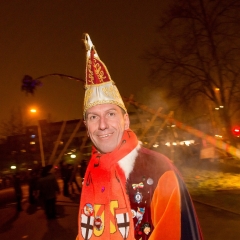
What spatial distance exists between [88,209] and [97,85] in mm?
713

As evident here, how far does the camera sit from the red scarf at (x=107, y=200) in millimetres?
1861

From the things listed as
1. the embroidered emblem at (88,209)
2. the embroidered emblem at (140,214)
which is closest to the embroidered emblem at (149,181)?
the embroidered emblem at (140,214)

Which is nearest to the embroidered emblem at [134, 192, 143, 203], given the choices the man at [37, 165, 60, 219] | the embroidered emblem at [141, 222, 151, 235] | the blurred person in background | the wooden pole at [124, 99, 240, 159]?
the embroidered emblem at [141, 222, 151, 235]

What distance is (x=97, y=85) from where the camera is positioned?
2.12 m

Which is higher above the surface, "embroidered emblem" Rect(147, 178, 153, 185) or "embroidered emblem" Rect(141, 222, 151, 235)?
"embroidered emblem" Rect(147, 178, 153, 185)

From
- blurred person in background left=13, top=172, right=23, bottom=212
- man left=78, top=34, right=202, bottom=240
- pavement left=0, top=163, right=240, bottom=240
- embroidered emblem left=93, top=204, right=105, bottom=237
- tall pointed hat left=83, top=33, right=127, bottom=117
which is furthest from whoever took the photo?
blurred person in background left=13, top=172, right=23, bottom=212

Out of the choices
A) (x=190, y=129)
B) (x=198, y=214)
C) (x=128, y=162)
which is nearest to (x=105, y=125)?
(x=128, y=162)

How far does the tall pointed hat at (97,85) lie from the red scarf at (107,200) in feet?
0.72

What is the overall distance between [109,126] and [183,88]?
46.0 feet

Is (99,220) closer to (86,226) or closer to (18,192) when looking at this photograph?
(86,226)

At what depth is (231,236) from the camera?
247 inches

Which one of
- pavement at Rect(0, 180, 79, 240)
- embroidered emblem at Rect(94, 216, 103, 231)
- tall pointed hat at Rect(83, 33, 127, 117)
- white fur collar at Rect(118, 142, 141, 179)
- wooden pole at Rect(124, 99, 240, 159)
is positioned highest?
wooden pole at Rect(124, 99, 240, 159)

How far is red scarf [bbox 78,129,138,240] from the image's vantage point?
186 centimetres

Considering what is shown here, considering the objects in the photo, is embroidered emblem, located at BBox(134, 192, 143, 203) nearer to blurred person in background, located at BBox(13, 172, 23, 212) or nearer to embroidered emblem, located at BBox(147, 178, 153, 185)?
embroidered emblem, located at BBox(147, 178, 153, 185)
